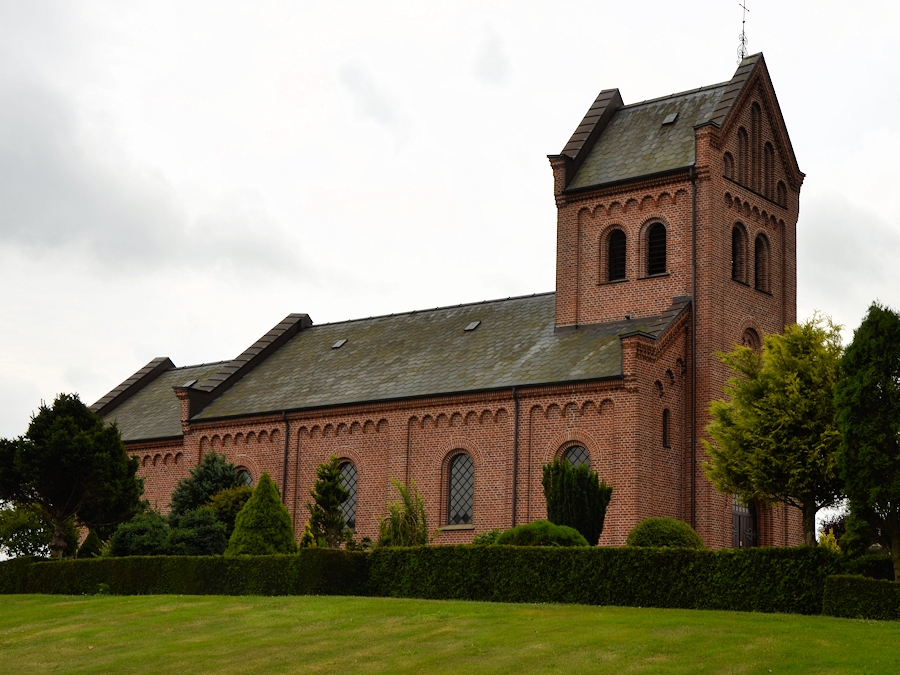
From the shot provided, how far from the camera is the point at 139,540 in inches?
1567

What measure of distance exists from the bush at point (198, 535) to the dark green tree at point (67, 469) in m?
2.68

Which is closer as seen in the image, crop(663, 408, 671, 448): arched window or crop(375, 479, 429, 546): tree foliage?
crop(375, 479, 429, 546): tree foliage

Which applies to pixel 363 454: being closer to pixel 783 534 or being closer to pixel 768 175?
pixel 783 534

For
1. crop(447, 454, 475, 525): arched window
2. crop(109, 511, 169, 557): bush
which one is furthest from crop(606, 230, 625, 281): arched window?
crop(109, 511, 169, 557): bush

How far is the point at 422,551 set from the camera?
108ft

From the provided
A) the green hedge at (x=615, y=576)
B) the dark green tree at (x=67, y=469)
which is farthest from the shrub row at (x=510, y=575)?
the dark green tree at (x=67, y=469)

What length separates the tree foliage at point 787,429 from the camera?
35375 mm

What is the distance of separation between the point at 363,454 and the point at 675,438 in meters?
11.7

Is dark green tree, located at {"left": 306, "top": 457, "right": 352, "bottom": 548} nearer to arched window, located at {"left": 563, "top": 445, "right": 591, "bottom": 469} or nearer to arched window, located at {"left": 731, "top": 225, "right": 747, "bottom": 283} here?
arched window, located at {"left": 563, "top": 445, "right": 591, "bottom": 469}

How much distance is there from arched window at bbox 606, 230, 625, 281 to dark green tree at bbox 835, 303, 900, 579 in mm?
16825

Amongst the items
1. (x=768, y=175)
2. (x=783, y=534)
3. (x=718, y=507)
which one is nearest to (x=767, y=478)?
(x=718, y=507)

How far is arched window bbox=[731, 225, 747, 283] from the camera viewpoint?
44688 millimetres

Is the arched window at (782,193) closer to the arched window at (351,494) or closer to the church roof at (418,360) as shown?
the church roof at (418,360)

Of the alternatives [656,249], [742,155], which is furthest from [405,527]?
[742,155]
